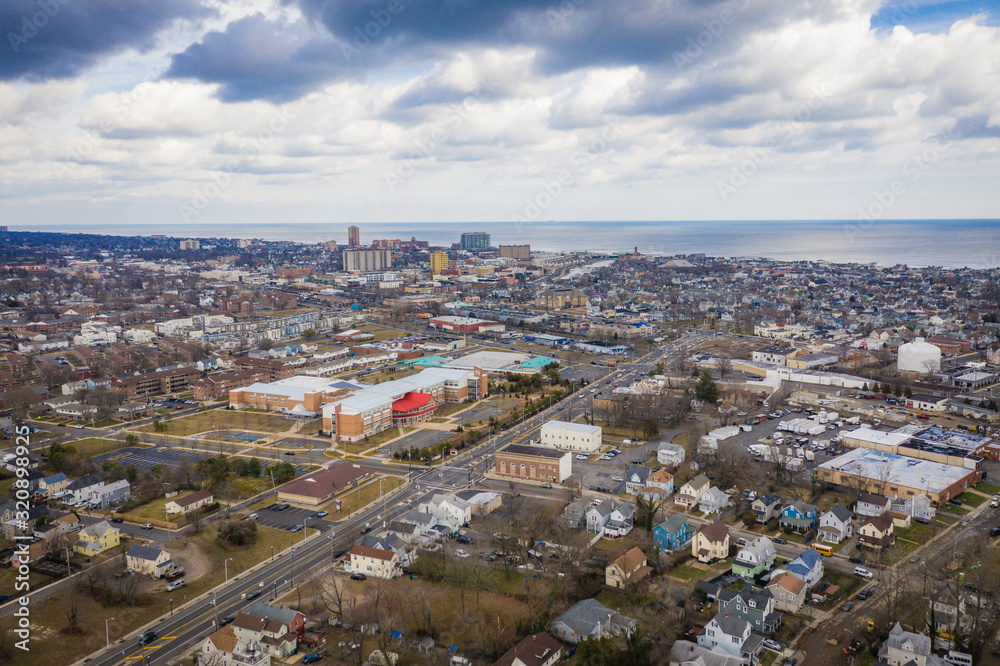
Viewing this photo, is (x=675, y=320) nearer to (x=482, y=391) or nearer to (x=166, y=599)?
(x=482, y=391)

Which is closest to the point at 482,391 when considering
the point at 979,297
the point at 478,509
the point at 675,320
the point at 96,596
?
the point at 478,509

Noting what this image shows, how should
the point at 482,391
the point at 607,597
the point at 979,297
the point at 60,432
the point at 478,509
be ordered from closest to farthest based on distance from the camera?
1. the point at 607,597
2. the point at 478,509
3. the point at 60,432
4. the point at 482,391
5. the point at 979,297

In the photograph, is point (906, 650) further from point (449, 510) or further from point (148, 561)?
point (148, 561)

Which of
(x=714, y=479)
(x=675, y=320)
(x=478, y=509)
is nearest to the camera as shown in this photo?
(x=478, y=509)

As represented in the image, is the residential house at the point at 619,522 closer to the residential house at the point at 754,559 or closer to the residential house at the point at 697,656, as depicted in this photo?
the residential house at the point at 754,559

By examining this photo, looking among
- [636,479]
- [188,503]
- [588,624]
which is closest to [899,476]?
[636,479]

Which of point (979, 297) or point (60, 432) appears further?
point (979, 297)
